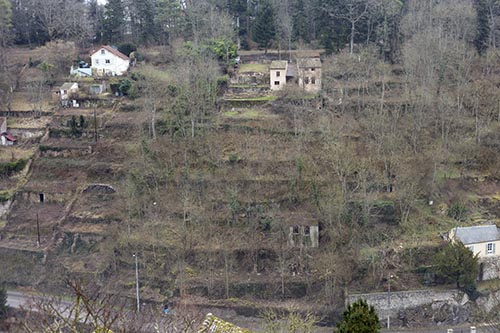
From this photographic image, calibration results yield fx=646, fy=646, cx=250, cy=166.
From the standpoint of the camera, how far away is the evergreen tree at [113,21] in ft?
145

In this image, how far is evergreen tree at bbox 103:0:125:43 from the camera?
4416 cm

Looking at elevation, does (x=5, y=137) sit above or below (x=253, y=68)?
below

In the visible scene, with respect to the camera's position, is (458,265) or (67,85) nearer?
(458,265)

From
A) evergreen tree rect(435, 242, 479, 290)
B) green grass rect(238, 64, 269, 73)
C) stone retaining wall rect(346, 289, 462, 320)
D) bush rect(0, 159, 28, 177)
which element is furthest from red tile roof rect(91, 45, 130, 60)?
evergreen tree rect(435, 242, 479, 290)

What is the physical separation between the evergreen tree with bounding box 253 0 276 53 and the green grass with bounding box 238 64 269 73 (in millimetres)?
2805

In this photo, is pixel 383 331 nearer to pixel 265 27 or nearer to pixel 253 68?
pixel 253 68

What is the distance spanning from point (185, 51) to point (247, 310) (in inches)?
720

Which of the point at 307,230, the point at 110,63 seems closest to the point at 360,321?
the point at 307,230

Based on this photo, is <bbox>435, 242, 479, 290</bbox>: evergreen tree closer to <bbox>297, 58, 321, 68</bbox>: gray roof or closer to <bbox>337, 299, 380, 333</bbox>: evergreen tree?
<bbox>297, 58, 321, 68</bbox>: gray roof

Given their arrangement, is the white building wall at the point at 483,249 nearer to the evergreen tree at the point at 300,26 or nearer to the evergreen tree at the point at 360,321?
the evergreen tree at the point at 360,321

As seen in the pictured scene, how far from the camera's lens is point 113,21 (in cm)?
4422

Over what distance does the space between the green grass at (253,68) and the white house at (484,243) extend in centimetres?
1644

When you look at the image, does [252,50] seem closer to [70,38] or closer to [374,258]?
[70,38]

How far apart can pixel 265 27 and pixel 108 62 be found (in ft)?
33.9
